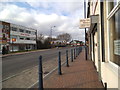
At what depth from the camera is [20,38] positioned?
4994 cm

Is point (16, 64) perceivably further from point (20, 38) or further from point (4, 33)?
point (20, 38)

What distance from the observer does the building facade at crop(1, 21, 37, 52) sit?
43.3 m

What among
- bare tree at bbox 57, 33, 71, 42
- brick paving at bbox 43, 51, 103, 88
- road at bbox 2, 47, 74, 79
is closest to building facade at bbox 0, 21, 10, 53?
road at bbox 2, 47, 74, 79

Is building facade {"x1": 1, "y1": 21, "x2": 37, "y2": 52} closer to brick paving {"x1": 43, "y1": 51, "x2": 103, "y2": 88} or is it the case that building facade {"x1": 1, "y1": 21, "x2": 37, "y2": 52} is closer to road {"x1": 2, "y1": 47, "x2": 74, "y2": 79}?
road {"x1": 2, "y1": 47, "x2": 74, "y2": 79}

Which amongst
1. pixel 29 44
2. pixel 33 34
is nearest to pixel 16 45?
pixel 29 44

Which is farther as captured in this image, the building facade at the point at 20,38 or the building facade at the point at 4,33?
the building facade at the point at 20,38

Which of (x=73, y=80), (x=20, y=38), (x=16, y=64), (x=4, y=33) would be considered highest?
(x=4, y=33)

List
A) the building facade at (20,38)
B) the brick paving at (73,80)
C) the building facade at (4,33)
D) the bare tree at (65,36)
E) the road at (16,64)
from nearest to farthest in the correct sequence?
the brick paving at (73,80), the road at (16,64), the building facade at (4,33), the building facade at (20,38), the bare tree at (65,36)

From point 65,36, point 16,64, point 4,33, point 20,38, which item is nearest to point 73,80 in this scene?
point 16,64

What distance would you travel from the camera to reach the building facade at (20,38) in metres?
43.3

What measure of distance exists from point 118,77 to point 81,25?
19.5 feet

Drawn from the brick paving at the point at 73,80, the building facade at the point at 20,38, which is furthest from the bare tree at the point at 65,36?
the brick paving at the point at 73,80

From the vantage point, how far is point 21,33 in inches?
1967

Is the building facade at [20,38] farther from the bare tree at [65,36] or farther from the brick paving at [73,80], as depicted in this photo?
the bare tree at [65,36]
